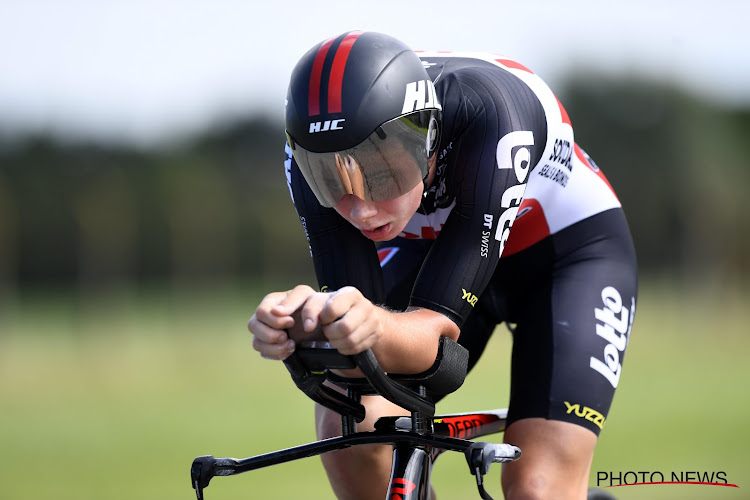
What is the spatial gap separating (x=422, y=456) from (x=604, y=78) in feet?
177

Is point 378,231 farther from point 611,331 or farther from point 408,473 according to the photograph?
point 611,331

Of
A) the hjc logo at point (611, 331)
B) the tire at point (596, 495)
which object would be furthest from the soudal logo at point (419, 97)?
the tire at point (596, 495)

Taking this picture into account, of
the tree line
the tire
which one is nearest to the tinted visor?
the tire

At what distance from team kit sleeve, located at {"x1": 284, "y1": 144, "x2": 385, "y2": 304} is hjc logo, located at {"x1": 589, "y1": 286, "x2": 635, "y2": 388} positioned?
0.86 metres

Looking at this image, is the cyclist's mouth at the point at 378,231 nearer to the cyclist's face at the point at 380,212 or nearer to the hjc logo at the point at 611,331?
the cyclist's face at the point at 380,212

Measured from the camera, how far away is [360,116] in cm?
289

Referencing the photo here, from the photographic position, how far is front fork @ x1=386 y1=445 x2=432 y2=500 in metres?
2.94

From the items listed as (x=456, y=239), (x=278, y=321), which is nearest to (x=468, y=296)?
Result: (x=456, y=239)

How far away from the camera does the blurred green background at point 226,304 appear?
36.7ft

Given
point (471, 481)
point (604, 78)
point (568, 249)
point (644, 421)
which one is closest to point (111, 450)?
point (471, 481)

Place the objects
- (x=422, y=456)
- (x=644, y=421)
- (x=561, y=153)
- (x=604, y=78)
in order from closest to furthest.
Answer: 1. (x=422, y=456)
2. (x=561, y=153)
3. (x=644, y=421)
4. (x=604, y=78)

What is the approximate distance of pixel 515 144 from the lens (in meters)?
3.33

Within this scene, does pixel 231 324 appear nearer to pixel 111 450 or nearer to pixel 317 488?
pixel 111 450

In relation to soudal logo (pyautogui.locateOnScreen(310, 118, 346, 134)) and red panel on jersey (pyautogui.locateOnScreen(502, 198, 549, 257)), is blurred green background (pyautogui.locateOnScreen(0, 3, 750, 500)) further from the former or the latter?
soudal logo (pyautogui.locateOnScreen(310, 118, 346, 134))
